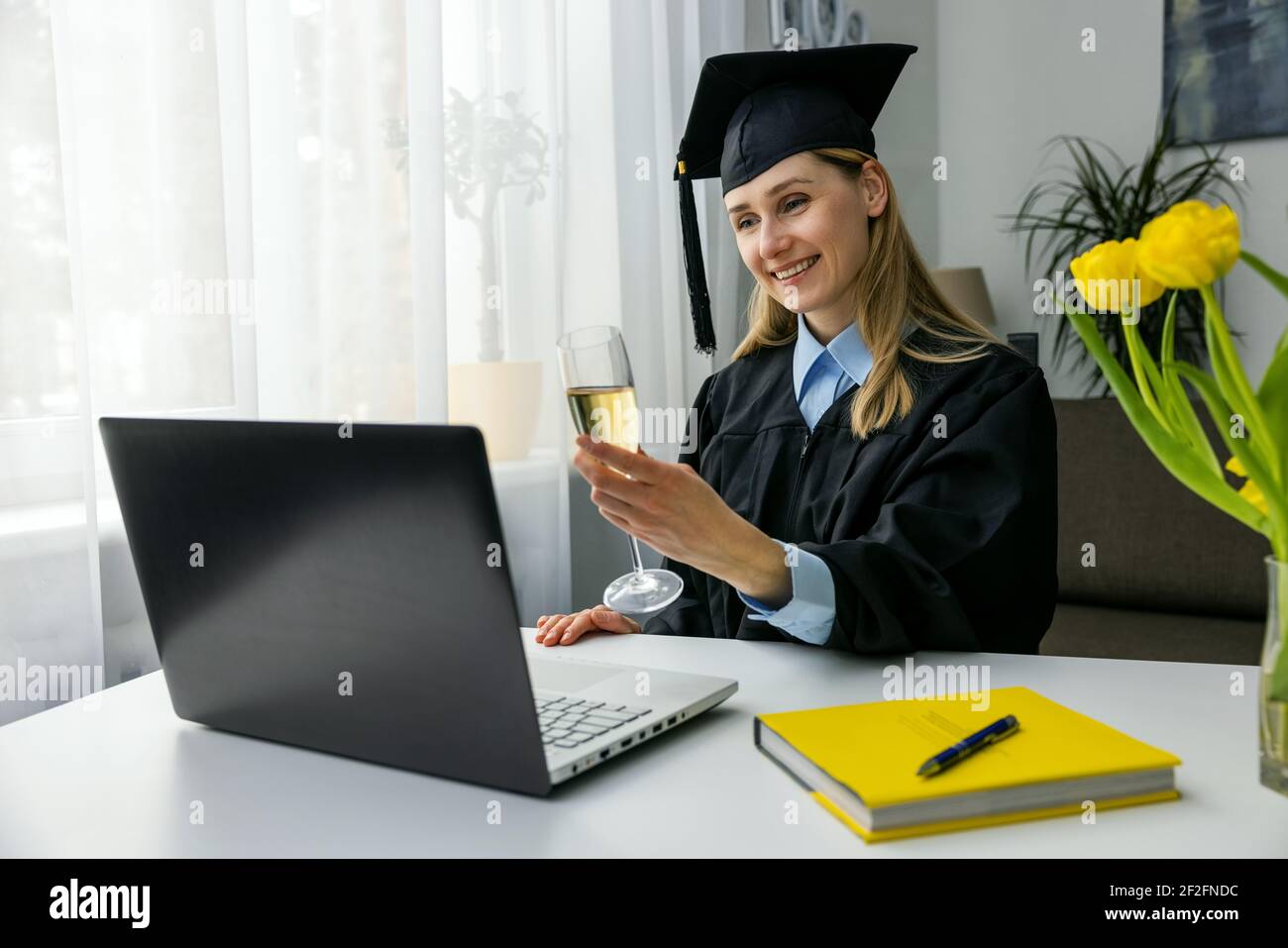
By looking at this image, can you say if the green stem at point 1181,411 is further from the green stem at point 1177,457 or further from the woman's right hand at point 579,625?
the woman's right hand at point 579,625

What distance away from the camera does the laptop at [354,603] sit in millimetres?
783

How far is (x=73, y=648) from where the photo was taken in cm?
157

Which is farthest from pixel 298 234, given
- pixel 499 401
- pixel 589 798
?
pixel 589 798

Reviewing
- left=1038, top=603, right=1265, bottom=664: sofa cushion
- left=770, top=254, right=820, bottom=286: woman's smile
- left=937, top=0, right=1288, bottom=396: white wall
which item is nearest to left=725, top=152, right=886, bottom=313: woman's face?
left=770, top=254, right=820, bottom=286: woman's smile

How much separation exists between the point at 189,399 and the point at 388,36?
2.79 feet

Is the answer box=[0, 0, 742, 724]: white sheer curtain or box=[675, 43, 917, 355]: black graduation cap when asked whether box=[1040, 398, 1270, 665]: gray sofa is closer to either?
box=[0, 0, 742, 724]: white sheer curtain

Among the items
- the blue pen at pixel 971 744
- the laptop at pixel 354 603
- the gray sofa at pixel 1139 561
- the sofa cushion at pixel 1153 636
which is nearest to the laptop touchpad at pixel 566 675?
the laptop at pixel 354 603

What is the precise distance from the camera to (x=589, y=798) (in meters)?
0.85

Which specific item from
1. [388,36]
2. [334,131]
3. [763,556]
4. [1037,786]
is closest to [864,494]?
[763,556]

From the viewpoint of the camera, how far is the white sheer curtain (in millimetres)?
1547

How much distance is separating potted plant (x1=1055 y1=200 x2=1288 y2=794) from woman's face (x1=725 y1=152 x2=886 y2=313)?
0.95 m

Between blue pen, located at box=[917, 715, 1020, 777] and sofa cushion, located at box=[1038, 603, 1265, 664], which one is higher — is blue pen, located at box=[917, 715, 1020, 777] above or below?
above

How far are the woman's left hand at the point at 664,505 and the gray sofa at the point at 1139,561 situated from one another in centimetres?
176

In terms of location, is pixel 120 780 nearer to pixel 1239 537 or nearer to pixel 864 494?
pixel 864 494
